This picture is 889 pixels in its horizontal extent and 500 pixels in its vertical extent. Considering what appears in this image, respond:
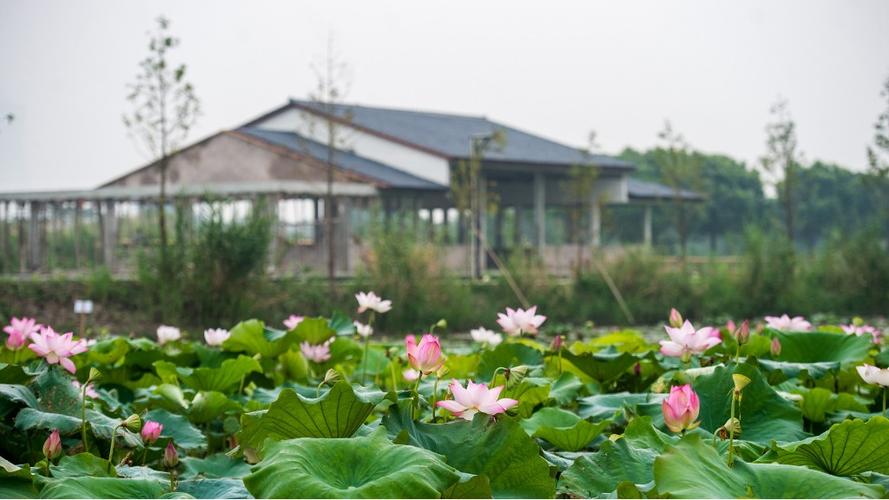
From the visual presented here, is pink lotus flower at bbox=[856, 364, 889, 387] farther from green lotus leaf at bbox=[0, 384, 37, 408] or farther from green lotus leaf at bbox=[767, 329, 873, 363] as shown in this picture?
green lotus leaf at bbox=[0, 384, 37, 408]

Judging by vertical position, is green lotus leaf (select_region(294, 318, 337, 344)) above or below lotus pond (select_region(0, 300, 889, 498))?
above

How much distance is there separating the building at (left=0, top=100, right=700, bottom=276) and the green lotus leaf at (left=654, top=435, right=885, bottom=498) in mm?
16469

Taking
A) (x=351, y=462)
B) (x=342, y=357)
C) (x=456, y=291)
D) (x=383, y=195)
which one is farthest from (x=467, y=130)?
(x=351, y=462)

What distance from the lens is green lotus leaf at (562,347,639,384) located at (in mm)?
3012

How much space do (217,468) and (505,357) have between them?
3.25ft

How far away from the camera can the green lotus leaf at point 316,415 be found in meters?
1.82

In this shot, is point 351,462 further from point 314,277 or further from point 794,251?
Answer: point 794,251

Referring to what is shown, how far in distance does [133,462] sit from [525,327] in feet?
3.55

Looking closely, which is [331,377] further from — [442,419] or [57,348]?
[57,348]

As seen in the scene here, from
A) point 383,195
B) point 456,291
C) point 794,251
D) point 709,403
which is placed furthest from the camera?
point 383,195

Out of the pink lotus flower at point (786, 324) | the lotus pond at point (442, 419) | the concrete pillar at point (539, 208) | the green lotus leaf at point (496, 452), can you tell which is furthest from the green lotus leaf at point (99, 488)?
the concrete pillar at point (539, 208)

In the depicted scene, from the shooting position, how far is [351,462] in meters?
1.60

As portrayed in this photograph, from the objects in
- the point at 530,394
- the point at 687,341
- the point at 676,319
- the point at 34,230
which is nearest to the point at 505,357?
the point at 530,394

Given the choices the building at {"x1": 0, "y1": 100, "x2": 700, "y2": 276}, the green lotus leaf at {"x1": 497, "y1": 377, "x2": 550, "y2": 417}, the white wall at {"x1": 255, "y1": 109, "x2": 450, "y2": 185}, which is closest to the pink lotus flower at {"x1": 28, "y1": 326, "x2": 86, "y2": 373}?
the green lotus leaf at {"x1": 497, "y1": 377, "x2": 550, "y2": 417}
